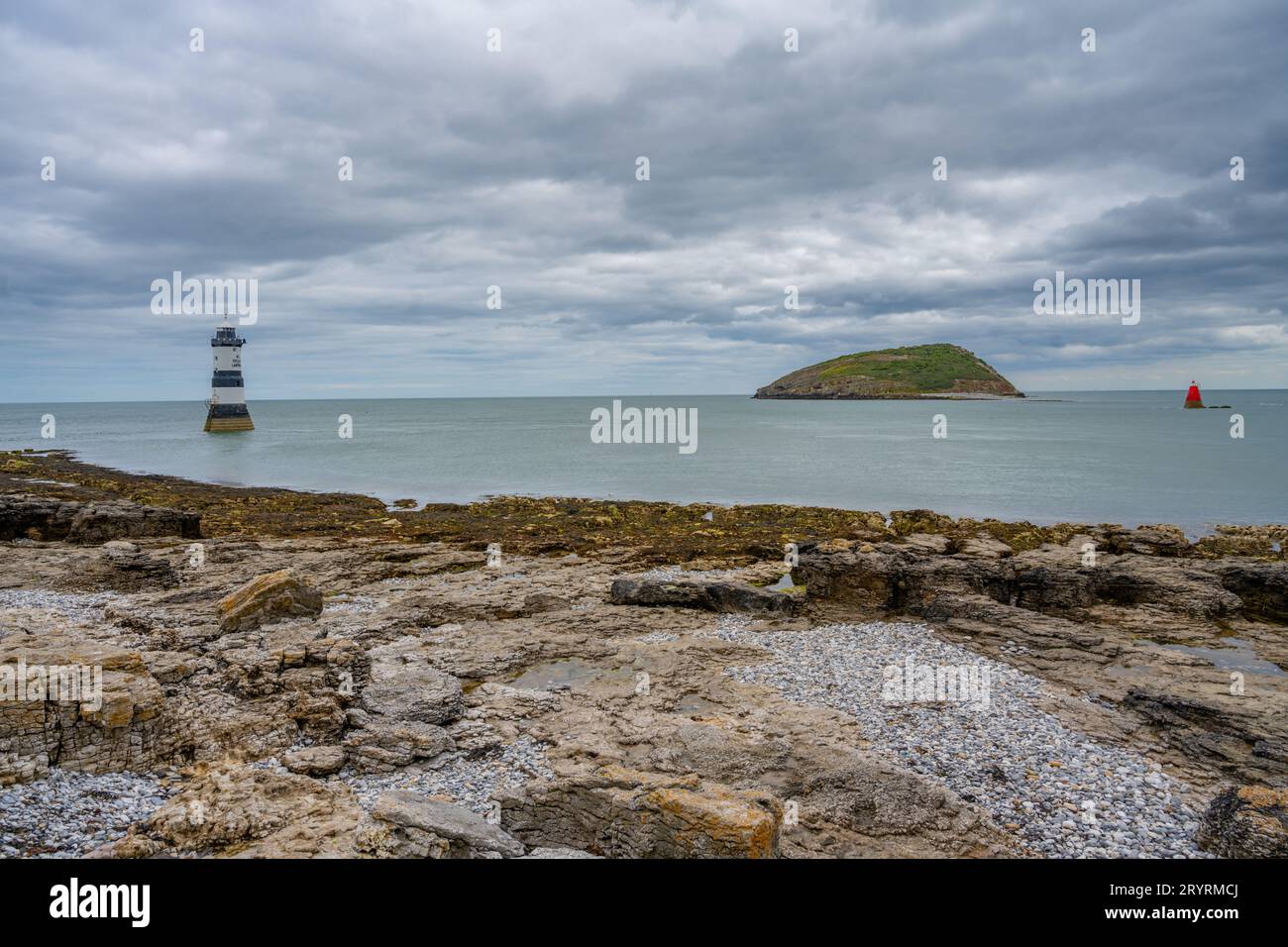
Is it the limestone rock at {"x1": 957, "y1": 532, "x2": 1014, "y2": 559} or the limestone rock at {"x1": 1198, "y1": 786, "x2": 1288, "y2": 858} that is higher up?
the limestone rock at {"x1": 957, "y1": 532, "x2": 1014, "y2": 559}

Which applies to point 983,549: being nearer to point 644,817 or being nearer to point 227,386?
point 644,817

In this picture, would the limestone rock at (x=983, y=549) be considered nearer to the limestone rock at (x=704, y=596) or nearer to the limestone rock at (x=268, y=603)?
the limestone rock at (x=704, y=596)

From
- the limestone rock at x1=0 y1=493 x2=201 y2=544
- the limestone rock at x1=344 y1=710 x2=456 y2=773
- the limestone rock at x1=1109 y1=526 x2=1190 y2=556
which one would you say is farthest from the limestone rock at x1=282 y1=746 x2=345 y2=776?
the limestone rock at x1=1109 y1=526 x2=1190 y2=556

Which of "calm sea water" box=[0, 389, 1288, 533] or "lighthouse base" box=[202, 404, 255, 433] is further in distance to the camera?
"lighthouse base" box=[202, 404, 255, 433]

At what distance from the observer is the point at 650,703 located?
15188mm

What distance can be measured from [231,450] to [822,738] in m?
103

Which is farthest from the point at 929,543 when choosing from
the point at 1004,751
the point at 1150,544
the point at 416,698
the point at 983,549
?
the point at 416,698

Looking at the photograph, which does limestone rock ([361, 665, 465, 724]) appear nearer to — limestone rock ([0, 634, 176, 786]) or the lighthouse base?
limestone rock ([0, 634, 176, 786])

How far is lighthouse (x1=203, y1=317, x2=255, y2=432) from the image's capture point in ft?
385

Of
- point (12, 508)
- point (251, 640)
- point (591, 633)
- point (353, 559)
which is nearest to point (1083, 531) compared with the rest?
point (591, 633)

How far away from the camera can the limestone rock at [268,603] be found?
17781 millimetres

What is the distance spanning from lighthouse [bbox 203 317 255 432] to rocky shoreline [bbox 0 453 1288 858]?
100m

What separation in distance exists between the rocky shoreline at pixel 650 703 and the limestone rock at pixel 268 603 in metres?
0.07
